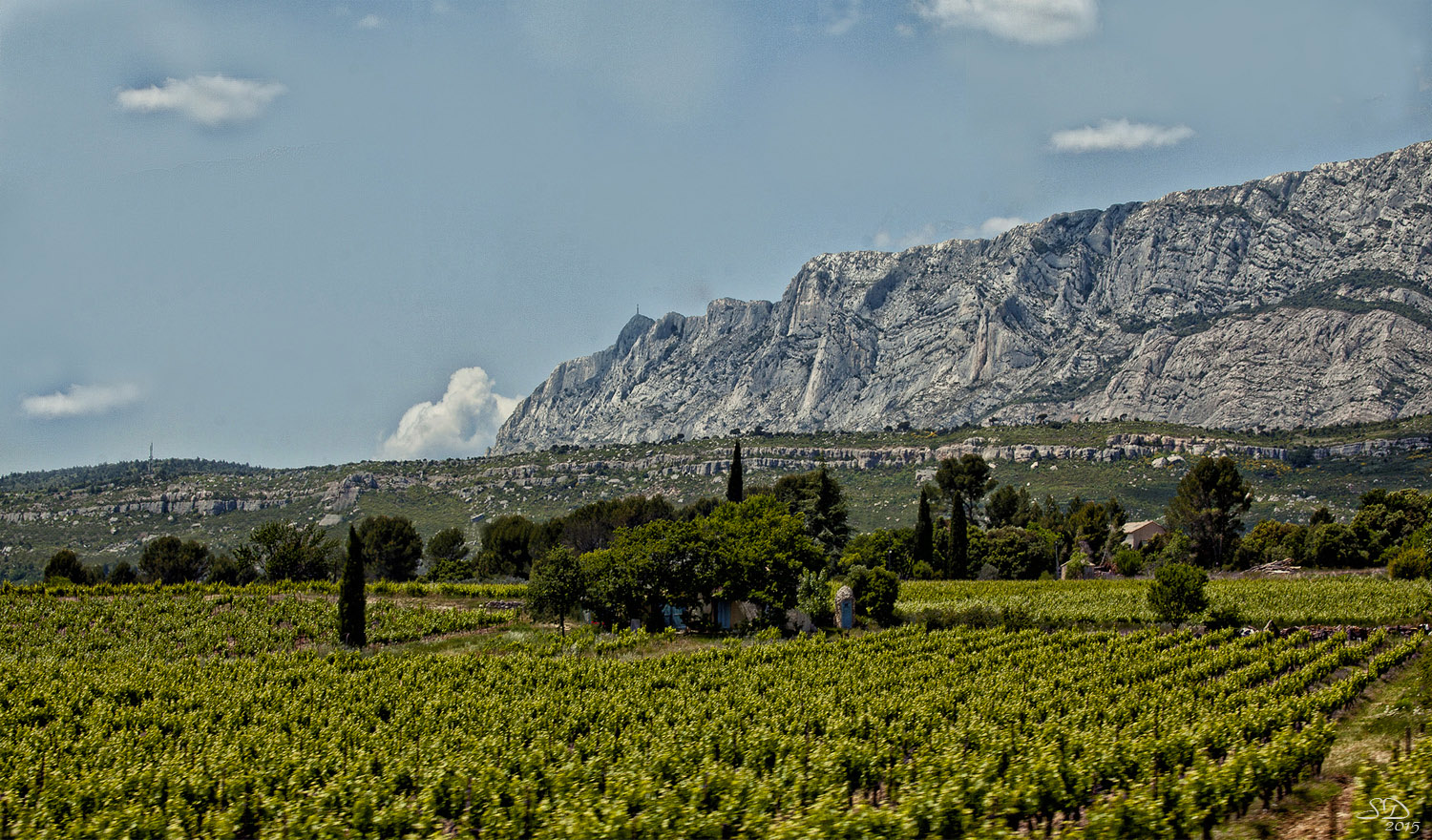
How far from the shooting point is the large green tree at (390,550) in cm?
8794

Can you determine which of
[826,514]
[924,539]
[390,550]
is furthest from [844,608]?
[390,550]

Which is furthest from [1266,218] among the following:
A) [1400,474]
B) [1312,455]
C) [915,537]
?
[915,537]

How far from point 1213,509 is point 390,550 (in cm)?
7449

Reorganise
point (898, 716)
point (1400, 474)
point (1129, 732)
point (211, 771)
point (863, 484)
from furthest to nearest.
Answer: point (863, 484) < point (1400, 474) < point (898, 716) < point (1129, 732) < point (211, 771)

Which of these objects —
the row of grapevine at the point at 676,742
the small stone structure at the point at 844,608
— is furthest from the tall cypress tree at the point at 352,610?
the small stone structure at the point at 844,608

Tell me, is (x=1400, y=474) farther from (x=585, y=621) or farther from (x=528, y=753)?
Result: (x=528, y=753)

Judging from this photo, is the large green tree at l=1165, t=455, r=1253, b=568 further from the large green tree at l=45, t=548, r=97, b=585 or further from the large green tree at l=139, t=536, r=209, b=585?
the large green tree at l=45, t=548, r=97, b=585

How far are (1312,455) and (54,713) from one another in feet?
495

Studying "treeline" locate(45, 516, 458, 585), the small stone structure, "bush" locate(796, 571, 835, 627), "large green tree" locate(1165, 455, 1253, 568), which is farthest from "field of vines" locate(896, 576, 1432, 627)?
"treeline" locate(45, 516, 458, 585)

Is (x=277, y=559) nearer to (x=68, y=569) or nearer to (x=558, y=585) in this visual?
(x=68, y=569)

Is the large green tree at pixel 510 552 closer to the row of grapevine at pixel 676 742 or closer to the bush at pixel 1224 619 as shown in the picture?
the row of grapevine at pixel 676 742

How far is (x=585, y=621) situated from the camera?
4866cm

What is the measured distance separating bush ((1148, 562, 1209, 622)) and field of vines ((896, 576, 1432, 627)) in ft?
2.77

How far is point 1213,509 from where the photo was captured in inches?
2933
